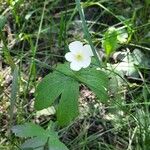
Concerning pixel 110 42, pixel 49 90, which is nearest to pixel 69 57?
pixel 49 90

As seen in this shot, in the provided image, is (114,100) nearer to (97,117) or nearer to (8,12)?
(97,117)

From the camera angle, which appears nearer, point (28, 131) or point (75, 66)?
point (28, 131)

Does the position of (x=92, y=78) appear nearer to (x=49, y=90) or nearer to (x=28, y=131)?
(x=49, y=90)

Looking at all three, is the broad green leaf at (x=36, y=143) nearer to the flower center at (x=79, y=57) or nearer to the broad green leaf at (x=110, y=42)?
the flower center at (x=79, y=57)

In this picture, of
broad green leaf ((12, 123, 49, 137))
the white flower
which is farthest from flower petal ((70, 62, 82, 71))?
broad green leaf ((12, 123, 49, 137))

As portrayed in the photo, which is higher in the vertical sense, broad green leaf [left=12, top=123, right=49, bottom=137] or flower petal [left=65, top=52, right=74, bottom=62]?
flower petal [left=65, top=52, right=74, bottom=62]

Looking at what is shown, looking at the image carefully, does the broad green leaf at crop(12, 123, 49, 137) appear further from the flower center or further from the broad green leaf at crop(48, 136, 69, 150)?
the flower center
